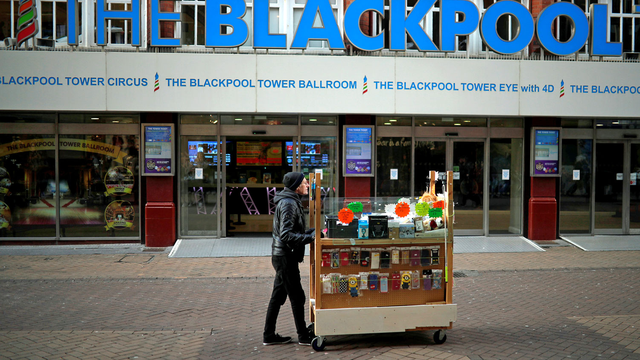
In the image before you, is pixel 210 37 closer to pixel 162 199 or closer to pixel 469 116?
pixel 162 199

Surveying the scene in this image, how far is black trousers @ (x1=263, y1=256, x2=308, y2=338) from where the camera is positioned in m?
5.67

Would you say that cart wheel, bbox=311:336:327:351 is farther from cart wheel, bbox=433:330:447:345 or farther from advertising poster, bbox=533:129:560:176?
advertising poster, bbox=533:129:560:176

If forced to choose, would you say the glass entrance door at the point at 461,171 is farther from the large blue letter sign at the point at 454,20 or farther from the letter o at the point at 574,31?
the letter o at the point at 574,31

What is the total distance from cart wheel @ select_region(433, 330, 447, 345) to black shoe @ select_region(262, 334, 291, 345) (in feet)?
5.26

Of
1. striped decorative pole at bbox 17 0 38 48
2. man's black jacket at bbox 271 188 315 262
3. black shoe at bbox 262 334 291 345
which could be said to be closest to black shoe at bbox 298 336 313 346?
black shoe at bbox 262 334 291 345

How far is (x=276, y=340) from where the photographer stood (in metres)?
5.77

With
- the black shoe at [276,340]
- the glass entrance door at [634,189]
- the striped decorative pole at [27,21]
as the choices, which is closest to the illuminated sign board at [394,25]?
the striped decorative pole at [27,21]

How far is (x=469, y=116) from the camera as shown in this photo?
41.3 feet

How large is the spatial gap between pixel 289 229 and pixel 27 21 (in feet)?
30.5

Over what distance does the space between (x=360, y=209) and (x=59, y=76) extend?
841cm

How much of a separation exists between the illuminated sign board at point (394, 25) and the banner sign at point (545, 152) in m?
1.84

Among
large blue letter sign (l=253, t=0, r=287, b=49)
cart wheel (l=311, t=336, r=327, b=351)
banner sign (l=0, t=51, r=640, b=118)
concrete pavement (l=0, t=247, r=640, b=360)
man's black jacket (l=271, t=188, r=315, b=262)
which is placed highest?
large blue letter sign (l=253, t=0, r=287, b=49)

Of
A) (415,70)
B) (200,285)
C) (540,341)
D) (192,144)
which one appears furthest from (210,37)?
(540,341)

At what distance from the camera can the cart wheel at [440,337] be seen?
18.7ft
